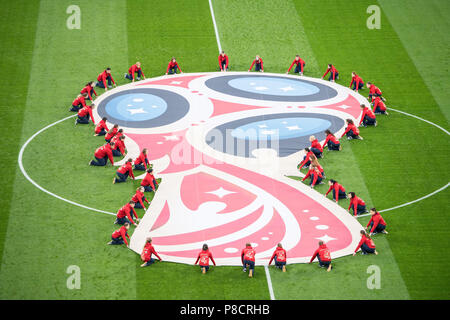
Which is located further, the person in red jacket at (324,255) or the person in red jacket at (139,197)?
the person in red jacket at (139,197)

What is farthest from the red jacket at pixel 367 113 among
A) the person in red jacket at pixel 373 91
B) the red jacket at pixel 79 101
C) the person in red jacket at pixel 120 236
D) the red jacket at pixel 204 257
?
the person in red jacket at pixel 120 236

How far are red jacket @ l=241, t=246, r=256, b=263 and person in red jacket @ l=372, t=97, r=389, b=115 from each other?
16459mm

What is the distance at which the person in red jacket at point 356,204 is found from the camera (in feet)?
102

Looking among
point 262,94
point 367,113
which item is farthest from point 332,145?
point 262,94

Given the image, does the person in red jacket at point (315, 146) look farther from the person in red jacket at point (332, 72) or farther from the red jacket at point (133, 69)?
the red jacket at point (133, 69)

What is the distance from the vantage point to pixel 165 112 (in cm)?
3988

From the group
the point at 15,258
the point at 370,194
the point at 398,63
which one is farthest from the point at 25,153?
the point at 398,63

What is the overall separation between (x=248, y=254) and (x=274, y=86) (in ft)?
58.1

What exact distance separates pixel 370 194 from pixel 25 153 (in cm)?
1841

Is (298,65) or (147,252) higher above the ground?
(298,65)

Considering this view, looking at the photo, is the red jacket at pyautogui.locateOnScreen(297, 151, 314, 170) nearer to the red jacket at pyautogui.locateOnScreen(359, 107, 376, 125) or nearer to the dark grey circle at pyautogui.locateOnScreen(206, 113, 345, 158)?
the dark grey circle at pyautogui.locateOnScreen(206, 113, 345, 158)

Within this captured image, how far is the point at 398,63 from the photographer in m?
46.6

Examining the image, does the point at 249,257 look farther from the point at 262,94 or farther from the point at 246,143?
the point at 262,94
